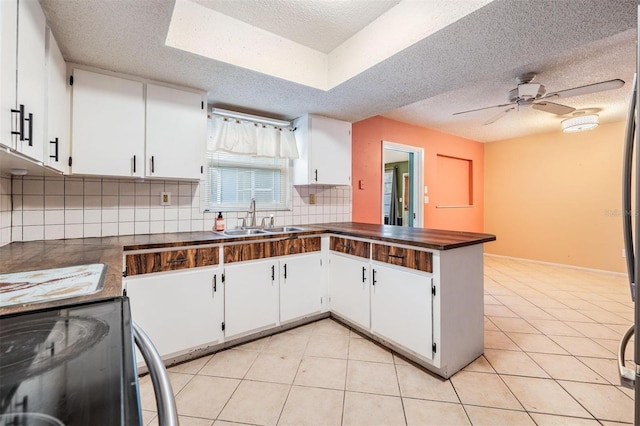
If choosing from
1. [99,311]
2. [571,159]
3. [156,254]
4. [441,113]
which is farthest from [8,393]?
[571,159]

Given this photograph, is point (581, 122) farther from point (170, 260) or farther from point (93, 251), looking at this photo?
point (93, 251)

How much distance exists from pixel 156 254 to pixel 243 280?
2.08ft

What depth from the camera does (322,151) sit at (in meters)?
2.97

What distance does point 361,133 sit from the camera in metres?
3.57

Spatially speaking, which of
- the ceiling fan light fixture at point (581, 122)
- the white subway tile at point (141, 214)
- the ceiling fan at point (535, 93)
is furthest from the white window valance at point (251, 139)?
the ceiling fan light fixture at point (581, 122)

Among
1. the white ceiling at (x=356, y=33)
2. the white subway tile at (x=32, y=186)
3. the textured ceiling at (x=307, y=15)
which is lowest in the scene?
the white subway tile at (x=32, y=186)

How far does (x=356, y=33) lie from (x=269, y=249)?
5.81ft

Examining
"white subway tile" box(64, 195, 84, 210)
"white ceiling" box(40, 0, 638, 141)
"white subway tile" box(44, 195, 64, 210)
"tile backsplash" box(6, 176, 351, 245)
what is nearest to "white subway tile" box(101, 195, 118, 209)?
"tile backsplash" box(6, 176, 351, 245)

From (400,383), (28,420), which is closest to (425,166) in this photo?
(400,383)

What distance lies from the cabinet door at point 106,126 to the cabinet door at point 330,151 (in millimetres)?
1523

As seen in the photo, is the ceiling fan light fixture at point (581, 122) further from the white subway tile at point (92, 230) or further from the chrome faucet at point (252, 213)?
the white subway tile at point (92, 230)

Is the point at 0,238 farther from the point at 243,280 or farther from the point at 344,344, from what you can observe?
the point at 344,344

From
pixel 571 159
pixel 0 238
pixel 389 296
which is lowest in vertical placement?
pixel 389 296

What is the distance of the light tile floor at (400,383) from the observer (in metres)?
1.46
